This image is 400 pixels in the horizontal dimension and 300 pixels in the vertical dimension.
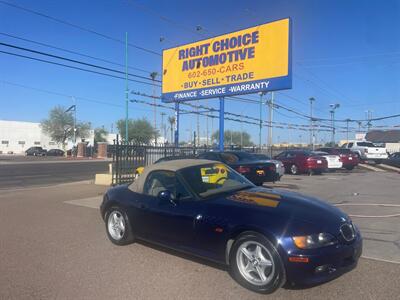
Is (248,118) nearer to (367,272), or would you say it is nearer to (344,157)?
(344,157)

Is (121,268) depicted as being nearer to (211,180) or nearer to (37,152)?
(211,180)

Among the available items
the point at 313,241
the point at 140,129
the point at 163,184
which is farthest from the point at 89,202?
the point at 140,129

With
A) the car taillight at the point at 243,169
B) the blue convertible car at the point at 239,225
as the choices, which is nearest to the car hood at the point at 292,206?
the blue convertible car at the point at 239,225

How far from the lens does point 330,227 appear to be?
4211 millimetres

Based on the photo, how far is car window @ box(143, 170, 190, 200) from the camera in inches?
213

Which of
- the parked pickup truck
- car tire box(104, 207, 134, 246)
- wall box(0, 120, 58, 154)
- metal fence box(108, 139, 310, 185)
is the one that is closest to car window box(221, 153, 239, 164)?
metal fence box(108, 139, 310, 185)

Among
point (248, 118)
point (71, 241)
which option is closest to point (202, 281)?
point (71, 241)

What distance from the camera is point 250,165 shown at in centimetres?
1269

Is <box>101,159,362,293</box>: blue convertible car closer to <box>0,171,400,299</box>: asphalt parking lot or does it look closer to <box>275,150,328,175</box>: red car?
<box>0,171,400,299</box>: asphalt parking lot

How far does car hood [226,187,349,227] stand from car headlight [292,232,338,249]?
0.52ft

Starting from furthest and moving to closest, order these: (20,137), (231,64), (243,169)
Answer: (20,137)
(231,64)
(243,169)

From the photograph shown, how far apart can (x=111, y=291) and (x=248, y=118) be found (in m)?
45.8

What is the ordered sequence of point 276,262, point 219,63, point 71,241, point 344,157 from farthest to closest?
point 344,157 < point 219,63 < point 71,241 < point 276,262

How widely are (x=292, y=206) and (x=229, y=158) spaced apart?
8.47m
